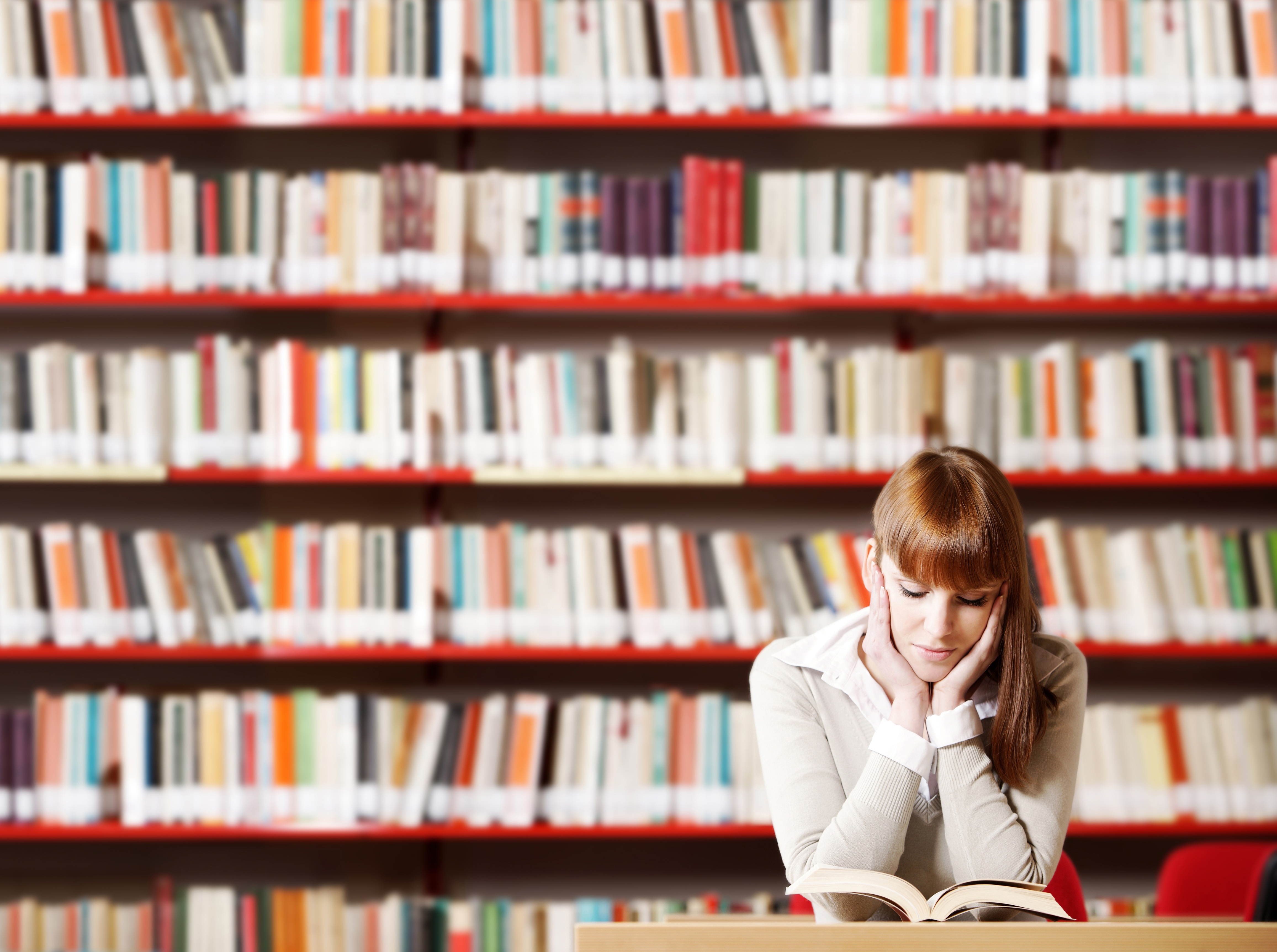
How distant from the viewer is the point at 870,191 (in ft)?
8.40

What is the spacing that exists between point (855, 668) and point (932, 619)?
0.14 meters

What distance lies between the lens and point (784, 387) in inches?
99.7

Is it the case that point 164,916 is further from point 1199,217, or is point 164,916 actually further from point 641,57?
point 1199,217

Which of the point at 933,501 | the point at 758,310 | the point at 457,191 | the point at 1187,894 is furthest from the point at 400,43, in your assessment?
the point at 1187,894

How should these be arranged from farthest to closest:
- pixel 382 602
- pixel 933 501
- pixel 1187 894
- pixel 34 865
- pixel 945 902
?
pixel 34 865 < pixel 382 602 < pixel 1187 894 < pixel 933 501 < pixel 945 902

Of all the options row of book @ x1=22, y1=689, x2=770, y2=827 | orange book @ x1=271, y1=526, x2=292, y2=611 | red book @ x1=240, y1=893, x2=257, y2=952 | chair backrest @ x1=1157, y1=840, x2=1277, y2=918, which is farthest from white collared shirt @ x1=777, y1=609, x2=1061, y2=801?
red book @ x1=240, y1=893, x2=257, y2=952

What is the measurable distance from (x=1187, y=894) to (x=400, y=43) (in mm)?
2315

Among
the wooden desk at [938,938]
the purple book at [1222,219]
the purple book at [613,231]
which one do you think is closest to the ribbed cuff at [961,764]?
the wooden desk at [938,938]

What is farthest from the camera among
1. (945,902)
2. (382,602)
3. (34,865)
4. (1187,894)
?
(34,865)

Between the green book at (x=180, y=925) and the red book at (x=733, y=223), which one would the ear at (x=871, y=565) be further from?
the green book at (x=180, y=925)

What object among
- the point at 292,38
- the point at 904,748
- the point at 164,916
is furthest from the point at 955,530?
the point at 164,916

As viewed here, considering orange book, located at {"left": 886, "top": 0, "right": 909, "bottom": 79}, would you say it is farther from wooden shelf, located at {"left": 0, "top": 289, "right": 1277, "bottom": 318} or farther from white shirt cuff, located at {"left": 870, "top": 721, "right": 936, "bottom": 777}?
white shirt cuff, located at {"left": 870, "top": 721, "right": 936, "bottom": 777}

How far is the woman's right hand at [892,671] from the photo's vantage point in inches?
53.4

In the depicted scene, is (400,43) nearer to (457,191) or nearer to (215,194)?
(457,191)
